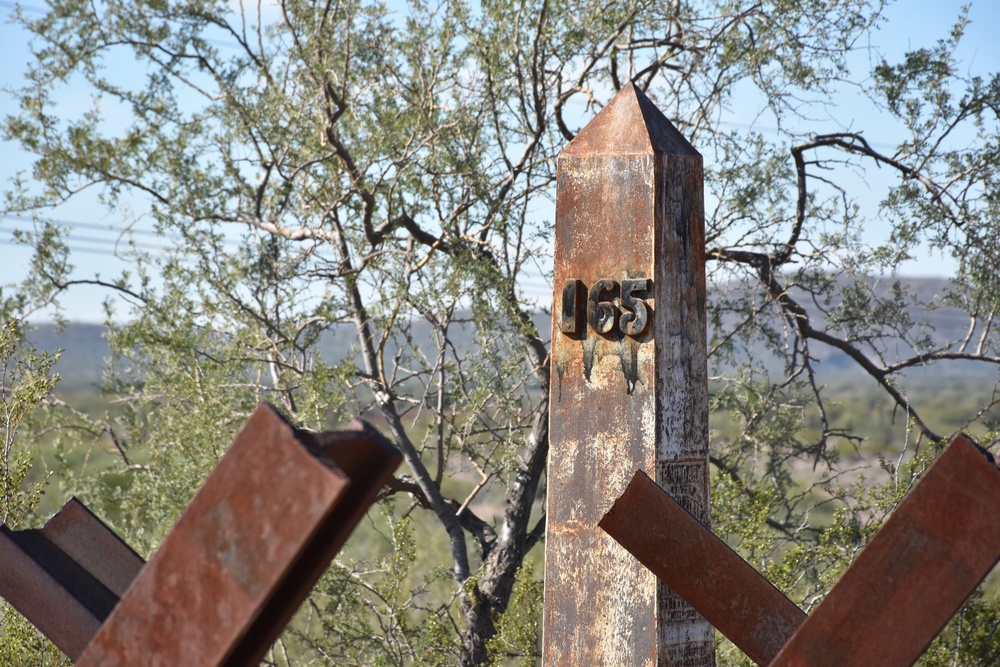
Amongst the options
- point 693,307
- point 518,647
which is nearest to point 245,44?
point 518,647

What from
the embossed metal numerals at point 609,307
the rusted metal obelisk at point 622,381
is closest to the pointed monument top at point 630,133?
the rusted metal obelisk at point 622,381

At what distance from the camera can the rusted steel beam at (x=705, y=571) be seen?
1.51 metres

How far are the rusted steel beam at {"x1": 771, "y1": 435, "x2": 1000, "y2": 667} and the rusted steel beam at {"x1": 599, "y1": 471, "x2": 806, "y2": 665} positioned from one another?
0.36 metres

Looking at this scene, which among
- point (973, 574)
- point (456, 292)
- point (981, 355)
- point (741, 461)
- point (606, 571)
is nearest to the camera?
point (973, 574)

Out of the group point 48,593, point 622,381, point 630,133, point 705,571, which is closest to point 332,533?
point 48,593

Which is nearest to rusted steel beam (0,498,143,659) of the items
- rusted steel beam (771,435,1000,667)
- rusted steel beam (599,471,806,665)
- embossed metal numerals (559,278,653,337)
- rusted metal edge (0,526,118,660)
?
rusted metal edge (0,526,118,660)

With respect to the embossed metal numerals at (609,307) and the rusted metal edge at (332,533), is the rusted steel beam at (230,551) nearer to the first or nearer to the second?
the rusted metal edge at (332,533)

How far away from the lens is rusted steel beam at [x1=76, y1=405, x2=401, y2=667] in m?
0.91

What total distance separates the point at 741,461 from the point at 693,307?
4698mm

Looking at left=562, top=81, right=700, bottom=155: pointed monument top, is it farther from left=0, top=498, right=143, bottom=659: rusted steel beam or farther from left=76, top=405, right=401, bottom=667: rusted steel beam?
left=76, top=405, right=401, bottom=667: rusted steel beam

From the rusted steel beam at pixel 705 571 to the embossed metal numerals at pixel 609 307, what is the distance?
5.50 ft

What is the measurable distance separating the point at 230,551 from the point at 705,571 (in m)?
0.83

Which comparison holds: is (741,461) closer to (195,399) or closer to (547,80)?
(547,80)

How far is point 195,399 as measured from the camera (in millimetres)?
7012
